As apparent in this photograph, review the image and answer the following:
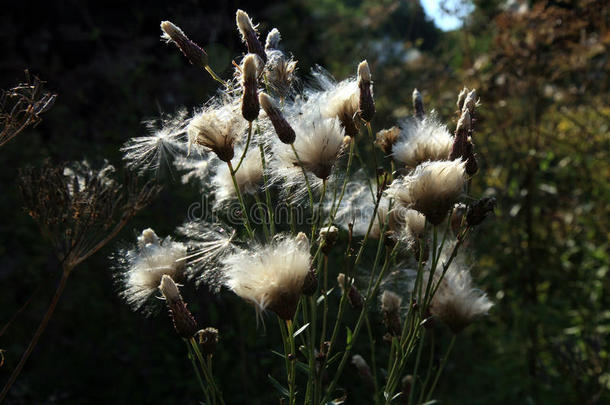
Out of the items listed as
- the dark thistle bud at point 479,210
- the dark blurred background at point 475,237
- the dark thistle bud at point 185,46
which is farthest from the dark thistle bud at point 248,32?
the dark blurred background at point 475,237

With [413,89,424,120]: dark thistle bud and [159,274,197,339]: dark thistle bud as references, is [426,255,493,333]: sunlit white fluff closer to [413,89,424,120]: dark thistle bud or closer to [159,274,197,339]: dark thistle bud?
[413,89,424,120]: dark thistle bud

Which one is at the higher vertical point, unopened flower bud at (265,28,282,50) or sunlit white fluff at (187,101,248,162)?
unopened flower bud at (265,28,282,50)

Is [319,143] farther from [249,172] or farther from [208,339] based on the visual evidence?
[208,339]

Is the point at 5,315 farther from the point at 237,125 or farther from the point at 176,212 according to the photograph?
the point at 237,125

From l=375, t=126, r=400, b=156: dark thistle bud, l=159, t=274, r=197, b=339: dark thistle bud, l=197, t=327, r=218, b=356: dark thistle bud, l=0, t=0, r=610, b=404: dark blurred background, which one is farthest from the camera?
l=0, t=0, r=610, b=404: dark blurred background

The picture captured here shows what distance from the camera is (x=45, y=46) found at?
5266 mm

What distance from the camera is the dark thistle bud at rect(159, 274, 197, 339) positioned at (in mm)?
1181

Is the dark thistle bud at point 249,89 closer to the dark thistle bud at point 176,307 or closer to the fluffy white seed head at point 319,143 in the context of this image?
the fluffy white seed head at point 319,143

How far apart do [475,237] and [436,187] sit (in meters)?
2.22

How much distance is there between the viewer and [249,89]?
1.12 meters

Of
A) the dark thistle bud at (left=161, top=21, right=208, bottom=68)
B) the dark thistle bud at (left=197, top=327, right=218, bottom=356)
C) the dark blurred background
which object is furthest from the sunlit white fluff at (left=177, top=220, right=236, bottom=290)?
the dark blurred background

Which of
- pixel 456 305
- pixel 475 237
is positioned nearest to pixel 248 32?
pixel 456 305

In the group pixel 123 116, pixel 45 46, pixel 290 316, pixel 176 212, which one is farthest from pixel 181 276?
pixel 45 46

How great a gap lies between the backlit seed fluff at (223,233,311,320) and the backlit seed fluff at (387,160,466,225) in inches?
11.2
